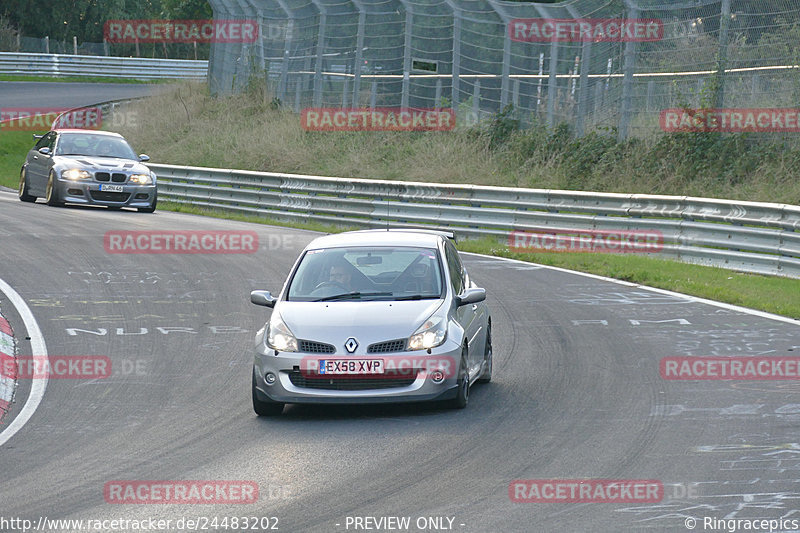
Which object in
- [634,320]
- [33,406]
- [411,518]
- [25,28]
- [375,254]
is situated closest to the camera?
[411,518]

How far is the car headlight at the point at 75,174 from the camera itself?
24.5 m

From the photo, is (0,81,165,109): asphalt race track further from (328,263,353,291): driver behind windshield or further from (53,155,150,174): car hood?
(328,263,353,291): driver behind windshield

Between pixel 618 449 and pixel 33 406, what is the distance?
4.88 m

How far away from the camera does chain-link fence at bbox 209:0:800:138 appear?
22859 millimetres

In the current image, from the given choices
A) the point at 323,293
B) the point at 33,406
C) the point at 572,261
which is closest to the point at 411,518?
the point at 323,293

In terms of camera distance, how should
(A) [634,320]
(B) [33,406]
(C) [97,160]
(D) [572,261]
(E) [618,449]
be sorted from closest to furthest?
(E) [618,449] < (B) [33,406] < (A) [634,320] < (D) [572,261] < (C) [97,160]

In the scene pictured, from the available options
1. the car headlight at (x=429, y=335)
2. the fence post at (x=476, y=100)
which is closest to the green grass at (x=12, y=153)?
the fence post at (x=476, y=100)

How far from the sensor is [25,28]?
71.6 meters

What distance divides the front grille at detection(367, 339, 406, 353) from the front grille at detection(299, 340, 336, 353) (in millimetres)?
307

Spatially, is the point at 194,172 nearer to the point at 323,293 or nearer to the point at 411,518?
the point at 323,293

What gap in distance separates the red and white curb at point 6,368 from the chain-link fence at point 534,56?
1540 cm

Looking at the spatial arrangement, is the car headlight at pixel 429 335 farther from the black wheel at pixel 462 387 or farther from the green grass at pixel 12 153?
the green grass at pixel 12 153
